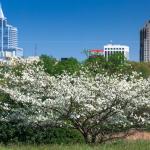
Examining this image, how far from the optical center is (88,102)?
48.1ft

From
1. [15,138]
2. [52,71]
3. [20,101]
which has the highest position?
[52,71]

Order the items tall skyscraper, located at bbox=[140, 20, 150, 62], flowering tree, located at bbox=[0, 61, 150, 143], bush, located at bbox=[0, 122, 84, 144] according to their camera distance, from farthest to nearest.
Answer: tall skyscraper, located at bbox=[140, 20, 150, 62], bush, located at bbox=[0, 122, 84, 144], flowering tree, located at bbox=[0, 61, 150, 143]

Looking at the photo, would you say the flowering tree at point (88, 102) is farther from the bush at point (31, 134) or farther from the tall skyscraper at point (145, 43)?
the tall skyscraper at point (145, 43)

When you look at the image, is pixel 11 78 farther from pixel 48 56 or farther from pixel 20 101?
pixel 48 56

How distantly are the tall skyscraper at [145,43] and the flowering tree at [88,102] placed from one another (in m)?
114

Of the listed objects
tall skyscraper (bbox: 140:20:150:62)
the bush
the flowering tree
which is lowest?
the bush

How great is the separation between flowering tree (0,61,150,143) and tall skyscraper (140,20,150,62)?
11369cm

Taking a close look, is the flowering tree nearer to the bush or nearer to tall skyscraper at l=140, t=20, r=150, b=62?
the bush

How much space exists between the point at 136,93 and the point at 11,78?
4.41m

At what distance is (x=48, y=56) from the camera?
27.5 metres

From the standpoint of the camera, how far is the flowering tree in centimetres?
1453

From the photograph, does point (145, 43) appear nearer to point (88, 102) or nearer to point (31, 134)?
point (31, 134)

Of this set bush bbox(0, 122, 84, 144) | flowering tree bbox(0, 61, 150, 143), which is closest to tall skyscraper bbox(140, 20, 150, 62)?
bush bbox(0, 122, 84, 144)

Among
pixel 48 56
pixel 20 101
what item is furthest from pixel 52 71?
pixel 20 101
